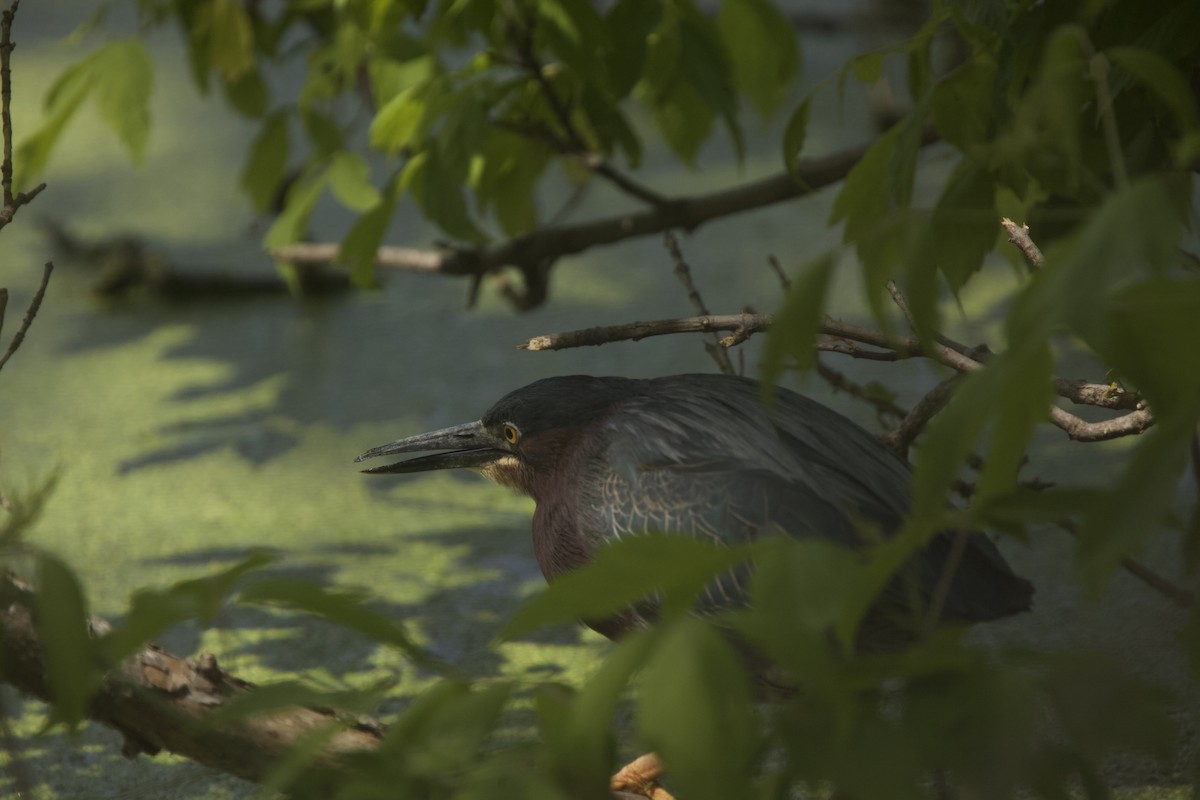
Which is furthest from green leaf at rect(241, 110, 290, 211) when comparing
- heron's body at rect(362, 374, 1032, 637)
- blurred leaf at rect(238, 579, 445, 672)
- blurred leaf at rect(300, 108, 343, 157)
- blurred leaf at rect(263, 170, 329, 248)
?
blurred leaf at rect(238, 579, 445, 672)

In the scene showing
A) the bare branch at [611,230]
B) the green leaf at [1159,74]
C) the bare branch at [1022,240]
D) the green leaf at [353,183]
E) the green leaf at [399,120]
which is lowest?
the bare branch at [611,230]

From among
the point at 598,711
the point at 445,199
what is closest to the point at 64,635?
the point at 598,711

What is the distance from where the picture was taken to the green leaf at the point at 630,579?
423 mm

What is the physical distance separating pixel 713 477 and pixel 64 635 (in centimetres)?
55

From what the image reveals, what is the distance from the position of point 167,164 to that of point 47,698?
2197 millimetres

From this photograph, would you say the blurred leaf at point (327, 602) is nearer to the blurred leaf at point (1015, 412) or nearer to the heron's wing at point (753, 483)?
the blurred leaf at point (1015, 412)

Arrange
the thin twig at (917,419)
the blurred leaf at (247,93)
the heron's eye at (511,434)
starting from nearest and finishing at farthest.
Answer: the thin twig at (917,419), the heron's eye at (511,434), the blurred leaf at (247,93)

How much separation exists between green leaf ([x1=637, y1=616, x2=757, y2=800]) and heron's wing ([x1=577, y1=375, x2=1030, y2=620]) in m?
0.44

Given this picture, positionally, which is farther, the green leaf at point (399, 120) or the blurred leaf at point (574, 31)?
the green leaf at point (399, 120)

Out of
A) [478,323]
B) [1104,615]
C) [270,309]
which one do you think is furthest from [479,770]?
[270,309]

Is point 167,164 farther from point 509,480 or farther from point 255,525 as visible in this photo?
point 509,480

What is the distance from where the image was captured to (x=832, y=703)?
38 cm

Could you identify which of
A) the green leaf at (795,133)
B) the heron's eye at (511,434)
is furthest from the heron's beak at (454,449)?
the green leaf at (795,133)

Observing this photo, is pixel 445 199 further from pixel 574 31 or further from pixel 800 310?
pixel 800 310
